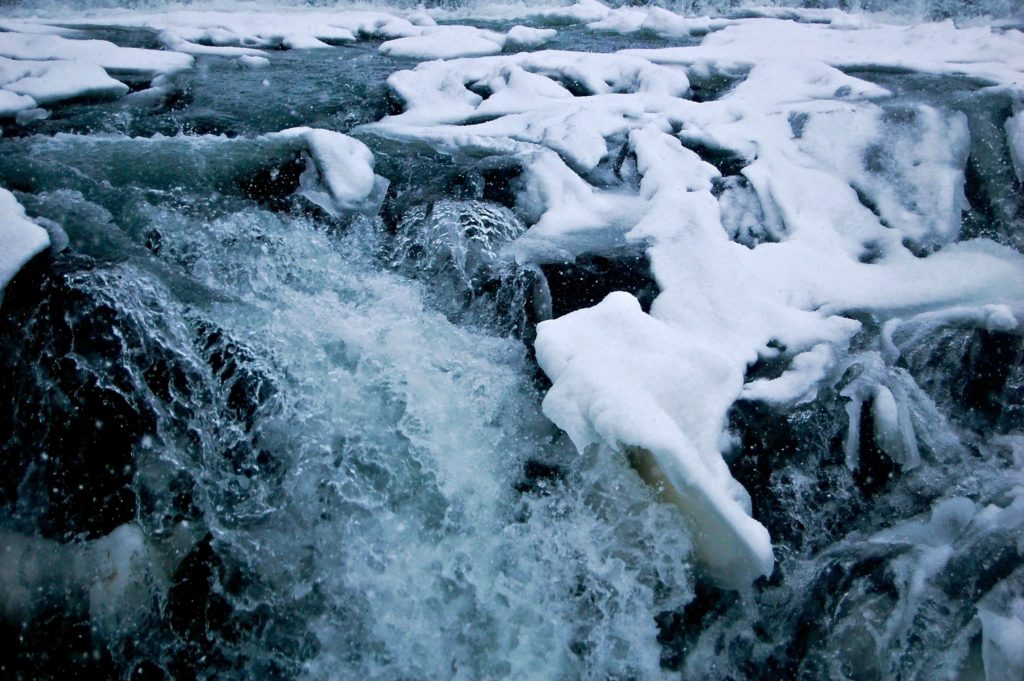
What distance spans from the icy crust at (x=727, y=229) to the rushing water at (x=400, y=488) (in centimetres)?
13

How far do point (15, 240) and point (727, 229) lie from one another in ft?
9.61

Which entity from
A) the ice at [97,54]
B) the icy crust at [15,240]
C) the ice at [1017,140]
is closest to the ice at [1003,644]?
the ice at [1017,140]

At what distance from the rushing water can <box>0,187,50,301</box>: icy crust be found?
0.06 m

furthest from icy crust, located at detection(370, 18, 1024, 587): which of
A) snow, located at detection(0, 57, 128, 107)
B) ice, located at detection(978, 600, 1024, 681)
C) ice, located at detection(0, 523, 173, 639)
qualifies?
snow, located at detection(0, 57, 128, 107)

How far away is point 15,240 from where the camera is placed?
6.91ft

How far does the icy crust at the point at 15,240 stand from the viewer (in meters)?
2.03

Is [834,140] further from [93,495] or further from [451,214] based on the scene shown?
[93,495]

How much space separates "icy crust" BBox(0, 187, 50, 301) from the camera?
2.03 meters

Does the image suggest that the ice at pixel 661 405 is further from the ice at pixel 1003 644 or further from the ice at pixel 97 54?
the ice at pixel 97 54

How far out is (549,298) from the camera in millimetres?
2473

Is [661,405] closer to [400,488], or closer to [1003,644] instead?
[400,488]

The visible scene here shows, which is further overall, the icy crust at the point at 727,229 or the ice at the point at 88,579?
the icy crust at the point at 727,229

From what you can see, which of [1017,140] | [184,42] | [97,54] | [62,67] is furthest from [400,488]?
[184,42]

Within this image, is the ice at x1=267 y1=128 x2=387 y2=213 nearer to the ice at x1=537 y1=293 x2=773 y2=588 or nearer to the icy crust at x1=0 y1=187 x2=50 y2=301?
the icy crust at x1=0 y1=187 x2=50 y2=301
